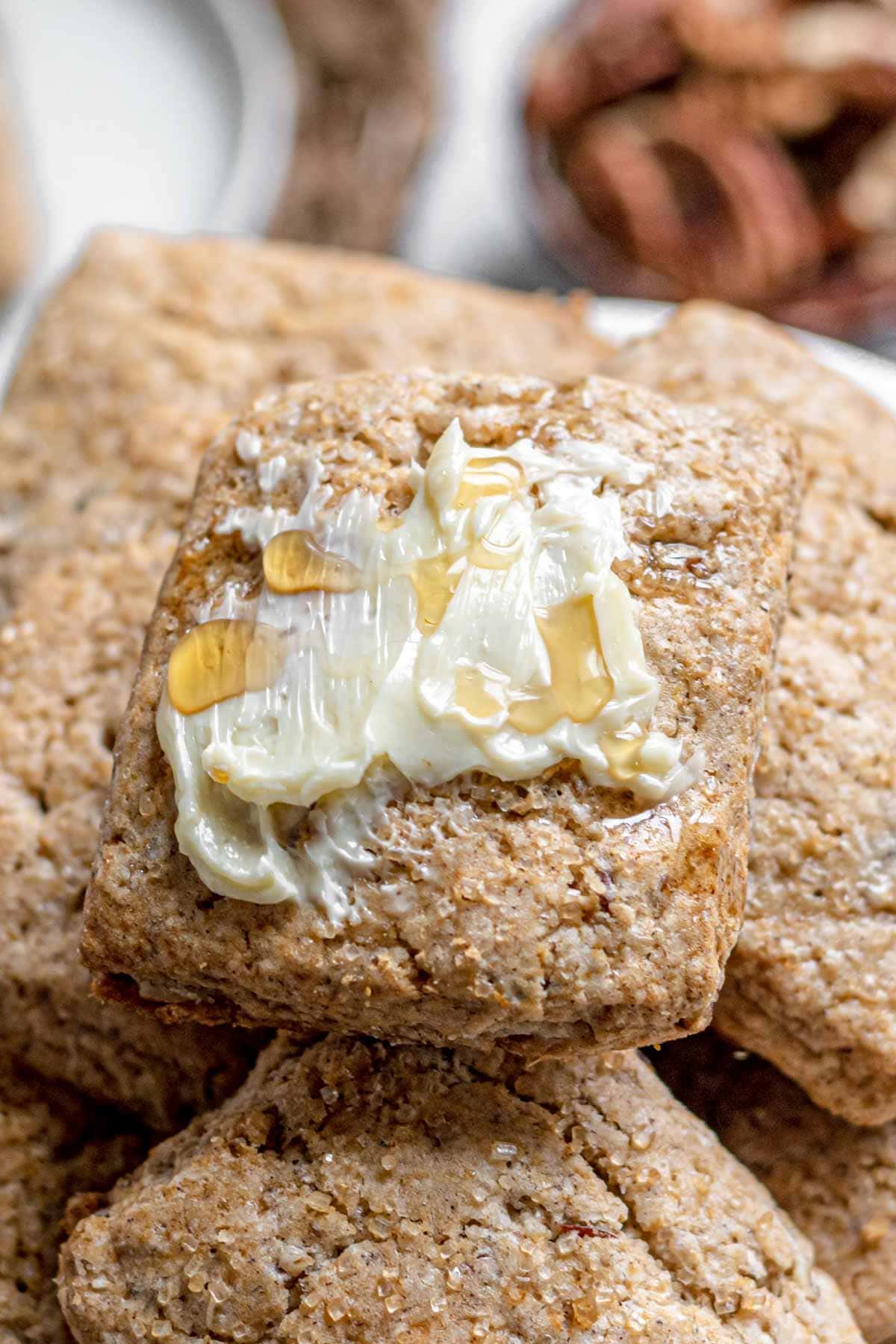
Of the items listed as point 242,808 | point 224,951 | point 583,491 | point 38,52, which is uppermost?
point 38,52

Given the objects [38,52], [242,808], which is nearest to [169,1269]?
[242,808]

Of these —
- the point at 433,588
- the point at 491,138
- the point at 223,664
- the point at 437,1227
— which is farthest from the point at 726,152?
the point at 437,1227

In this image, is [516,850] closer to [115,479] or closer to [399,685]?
[399,685]

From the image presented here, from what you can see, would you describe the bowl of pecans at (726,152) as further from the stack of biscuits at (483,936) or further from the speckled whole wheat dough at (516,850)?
the speckled whole wheat dough at (516,850)

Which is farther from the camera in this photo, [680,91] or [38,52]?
[38,52]

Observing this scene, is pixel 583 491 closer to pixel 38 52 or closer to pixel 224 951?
pixel 224 951

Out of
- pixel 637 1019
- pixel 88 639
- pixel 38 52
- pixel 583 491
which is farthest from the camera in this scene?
pixel 38 52
